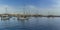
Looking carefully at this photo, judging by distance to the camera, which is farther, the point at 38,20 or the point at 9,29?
the point at 38,20

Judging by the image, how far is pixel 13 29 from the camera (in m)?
2.85

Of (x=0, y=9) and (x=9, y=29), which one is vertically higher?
(x=0, y=9)

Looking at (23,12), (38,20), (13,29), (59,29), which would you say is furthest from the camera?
(38,20)

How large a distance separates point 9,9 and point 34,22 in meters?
1.14

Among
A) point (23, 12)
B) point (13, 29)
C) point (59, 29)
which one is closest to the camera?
point (59, 29)

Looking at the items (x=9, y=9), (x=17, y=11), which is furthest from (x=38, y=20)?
(x=9, y=9)

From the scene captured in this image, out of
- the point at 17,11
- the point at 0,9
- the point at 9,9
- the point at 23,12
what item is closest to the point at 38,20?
the point at 23,12

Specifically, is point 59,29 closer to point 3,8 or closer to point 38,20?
point 38,20

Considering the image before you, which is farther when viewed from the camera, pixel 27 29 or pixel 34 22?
pixel 34 22

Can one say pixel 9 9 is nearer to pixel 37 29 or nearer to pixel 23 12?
pixel 23 12

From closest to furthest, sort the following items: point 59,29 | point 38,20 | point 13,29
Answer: point 59,29, point 13,29, point 38,20

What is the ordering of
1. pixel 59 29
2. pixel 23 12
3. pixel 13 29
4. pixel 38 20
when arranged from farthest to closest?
pixel 38 20, pixel 23 12, pixel 13 29, pixel 59 29

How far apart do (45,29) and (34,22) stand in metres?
0.93

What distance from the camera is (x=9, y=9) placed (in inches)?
115
